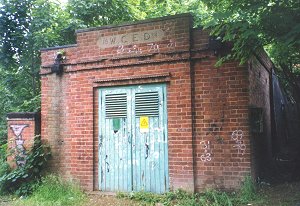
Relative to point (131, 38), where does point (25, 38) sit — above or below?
above

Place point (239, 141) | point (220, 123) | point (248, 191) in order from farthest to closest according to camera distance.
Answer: point (220, 123)
point (239, 141)
point (248, 191)

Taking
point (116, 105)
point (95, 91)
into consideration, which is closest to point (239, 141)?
point (116, 105)

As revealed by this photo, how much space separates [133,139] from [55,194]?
232 cm

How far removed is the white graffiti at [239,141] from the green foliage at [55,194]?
3707mm

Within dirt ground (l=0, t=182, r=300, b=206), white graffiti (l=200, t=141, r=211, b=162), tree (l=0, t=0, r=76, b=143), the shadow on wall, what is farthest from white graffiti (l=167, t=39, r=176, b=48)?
tree (l=0, t=0, r=76, b=143)

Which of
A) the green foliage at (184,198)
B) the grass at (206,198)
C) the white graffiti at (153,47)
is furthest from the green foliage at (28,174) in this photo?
the white graffiti at (153,47)

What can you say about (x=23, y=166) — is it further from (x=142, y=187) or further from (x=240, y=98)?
(x=240, y=98)

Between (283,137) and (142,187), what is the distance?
700 cm

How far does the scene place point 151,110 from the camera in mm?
7570

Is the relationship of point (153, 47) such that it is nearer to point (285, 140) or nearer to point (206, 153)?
point (206, 153)

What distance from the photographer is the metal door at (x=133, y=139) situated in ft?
24.5

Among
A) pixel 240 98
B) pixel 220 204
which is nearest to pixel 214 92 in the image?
pixel 240 98

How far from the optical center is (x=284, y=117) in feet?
42.1

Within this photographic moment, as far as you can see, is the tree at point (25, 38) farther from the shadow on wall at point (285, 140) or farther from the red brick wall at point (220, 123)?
the shadow on wall at point (285, 140)
